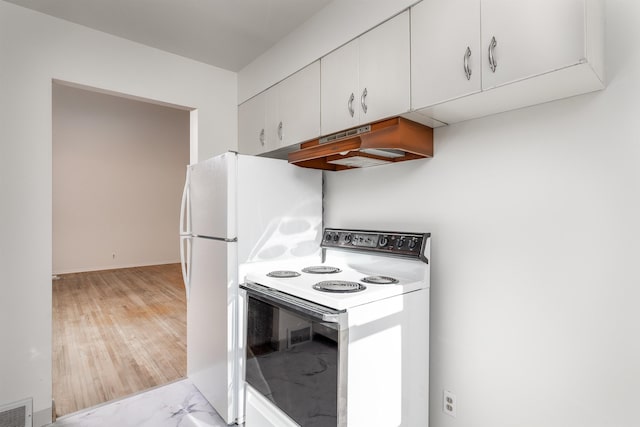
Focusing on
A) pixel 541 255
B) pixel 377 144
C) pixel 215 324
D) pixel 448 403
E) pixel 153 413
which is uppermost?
pixel 377 144

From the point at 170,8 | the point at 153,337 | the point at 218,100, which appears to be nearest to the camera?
the point at 170,8

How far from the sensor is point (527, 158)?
1512 mm

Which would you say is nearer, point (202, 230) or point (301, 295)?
point (301, 295)

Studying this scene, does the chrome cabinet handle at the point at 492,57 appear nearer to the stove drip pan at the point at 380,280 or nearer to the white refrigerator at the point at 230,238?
the stove drip pan at the point at 380,280

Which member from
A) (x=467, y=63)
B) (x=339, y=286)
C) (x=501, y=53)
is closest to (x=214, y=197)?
(x=339, y=286)

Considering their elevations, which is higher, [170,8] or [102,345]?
[170,8]

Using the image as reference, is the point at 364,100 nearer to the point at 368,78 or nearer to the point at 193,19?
the point at 368,78

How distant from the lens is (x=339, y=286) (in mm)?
1618

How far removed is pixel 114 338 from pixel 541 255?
150 inches

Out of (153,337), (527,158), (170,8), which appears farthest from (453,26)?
(153,337)

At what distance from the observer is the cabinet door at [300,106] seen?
220 centimetres

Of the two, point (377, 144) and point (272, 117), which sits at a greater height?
point (272, 117)

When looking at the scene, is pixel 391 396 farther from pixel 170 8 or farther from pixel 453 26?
pixel 170 8

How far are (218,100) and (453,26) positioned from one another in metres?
2.29
